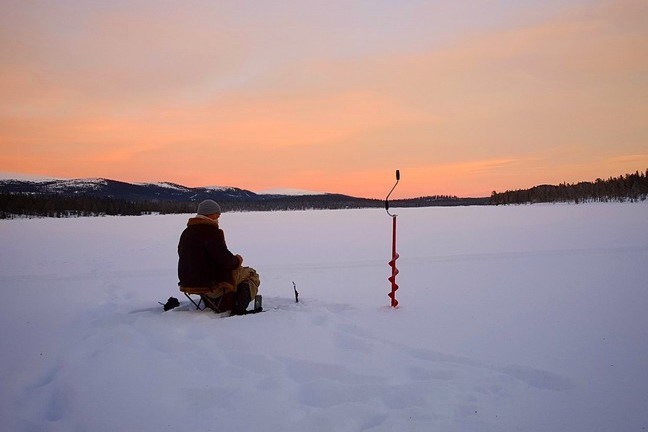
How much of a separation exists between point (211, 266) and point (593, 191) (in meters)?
94.8

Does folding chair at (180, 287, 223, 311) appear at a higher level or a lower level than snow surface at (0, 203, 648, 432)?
higher

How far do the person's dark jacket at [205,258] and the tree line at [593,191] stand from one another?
81925 mm

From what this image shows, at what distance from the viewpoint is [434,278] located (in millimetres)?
8945

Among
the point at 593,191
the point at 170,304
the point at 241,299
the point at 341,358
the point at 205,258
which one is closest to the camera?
the point at 341,358

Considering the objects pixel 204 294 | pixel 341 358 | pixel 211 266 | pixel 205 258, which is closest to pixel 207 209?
pixel 205 258

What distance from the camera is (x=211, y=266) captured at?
5.48m

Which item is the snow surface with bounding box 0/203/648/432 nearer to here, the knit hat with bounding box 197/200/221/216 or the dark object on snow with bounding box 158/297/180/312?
the dark object on snow with bounding box 158/297/180/312

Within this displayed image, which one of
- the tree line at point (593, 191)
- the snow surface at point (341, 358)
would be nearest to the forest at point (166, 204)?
the tree line at point (593, 191)

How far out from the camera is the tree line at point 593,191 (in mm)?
73775

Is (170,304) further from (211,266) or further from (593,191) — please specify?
(593,191)

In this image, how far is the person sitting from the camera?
5422 millimetres

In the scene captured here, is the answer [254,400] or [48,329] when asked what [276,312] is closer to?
[254,400]

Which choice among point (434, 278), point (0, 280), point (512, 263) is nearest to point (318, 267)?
point (434, 278)

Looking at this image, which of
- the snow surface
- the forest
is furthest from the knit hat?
the forest
